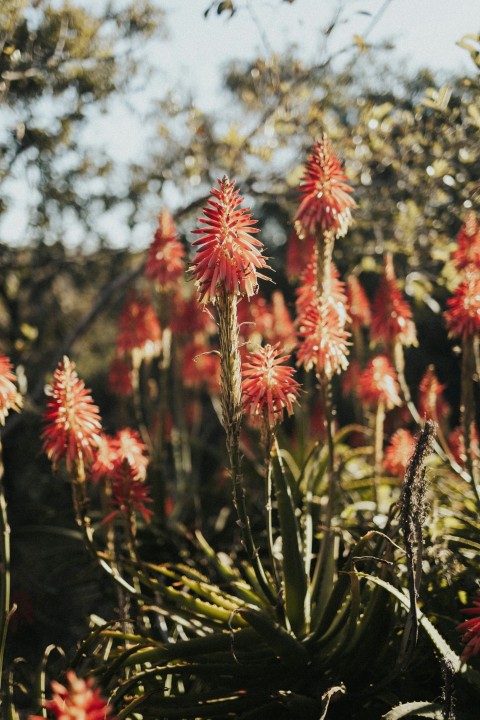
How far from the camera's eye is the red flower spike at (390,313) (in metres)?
3.92

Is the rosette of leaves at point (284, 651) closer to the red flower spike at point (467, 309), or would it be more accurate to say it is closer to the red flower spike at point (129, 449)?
the red flower spike at point (129, 449)

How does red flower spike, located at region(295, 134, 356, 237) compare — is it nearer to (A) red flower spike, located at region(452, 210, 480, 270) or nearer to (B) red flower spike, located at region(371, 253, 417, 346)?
(A) red flower spike, located at region(452, 210, 480, 270)

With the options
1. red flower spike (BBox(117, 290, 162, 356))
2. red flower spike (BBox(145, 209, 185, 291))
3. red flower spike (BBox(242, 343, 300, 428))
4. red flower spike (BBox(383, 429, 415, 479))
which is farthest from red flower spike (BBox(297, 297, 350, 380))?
red flower spike (BBox(117, 290, 162, 356))

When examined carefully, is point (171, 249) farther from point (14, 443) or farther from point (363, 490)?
point (14, 443)

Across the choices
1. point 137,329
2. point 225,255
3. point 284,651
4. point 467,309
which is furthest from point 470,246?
point 137,329

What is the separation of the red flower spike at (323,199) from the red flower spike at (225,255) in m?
0.55

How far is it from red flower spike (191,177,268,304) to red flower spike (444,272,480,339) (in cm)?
130

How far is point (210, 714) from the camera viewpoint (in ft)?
7.95

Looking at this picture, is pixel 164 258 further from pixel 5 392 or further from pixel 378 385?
pixel 5 392

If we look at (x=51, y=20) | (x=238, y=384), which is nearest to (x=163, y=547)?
(x=238, y=384)

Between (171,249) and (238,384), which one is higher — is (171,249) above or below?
above

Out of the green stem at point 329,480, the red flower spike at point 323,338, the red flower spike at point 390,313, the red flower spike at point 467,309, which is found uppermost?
the red flower spike at point 390,313

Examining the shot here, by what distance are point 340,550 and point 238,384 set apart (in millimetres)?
1846

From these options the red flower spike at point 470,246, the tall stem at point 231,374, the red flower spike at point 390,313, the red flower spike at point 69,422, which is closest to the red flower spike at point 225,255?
the tall stem at point 231,374
